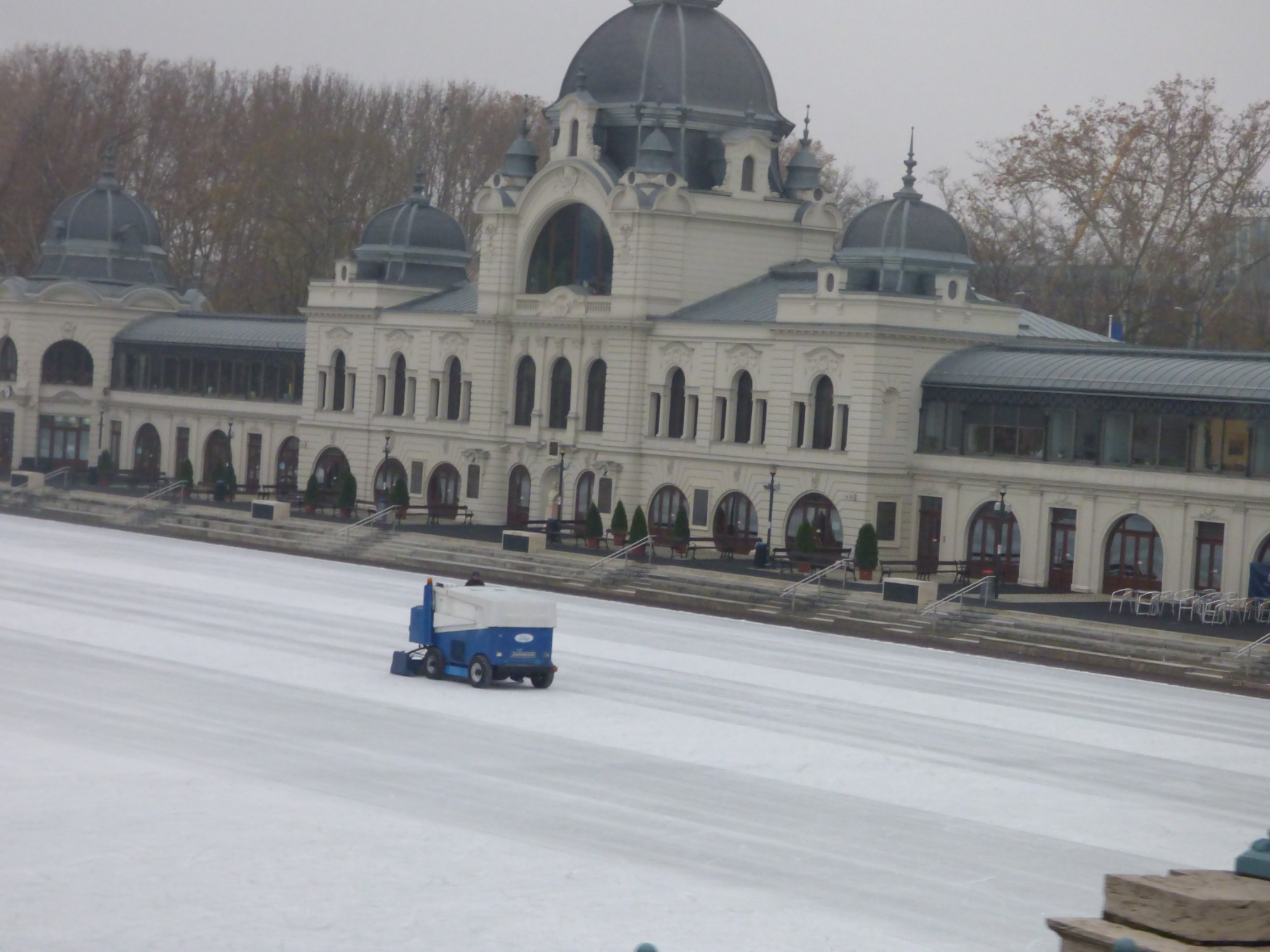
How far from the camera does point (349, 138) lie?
11738 centimetres

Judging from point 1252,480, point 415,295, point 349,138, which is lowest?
point 1252,480

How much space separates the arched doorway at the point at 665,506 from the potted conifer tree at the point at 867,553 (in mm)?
10274

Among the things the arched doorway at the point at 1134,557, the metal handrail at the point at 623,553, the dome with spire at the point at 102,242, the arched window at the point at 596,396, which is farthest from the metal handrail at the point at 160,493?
the arched doorway at the point at 1134,557

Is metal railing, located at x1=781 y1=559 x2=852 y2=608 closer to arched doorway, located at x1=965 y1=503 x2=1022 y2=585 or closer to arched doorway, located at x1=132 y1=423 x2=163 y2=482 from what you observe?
arched doorway, located at x1=965 y1=503 x2=1022 y2=585

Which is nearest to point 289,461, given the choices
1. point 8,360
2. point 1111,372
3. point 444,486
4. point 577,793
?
point 444,486

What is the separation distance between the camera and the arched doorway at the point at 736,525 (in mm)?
65188

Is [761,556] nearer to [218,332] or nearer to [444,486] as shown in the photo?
[444,486]

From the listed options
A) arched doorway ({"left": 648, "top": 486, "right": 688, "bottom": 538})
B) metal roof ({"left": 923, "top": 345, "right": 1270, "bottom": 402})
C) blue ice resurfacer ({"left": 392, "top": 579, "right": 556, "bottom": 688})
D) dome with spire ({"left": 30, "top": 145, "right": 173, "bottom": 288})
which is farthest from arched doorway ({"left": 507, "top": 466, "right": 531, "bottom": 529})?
blue ice resurfacer ({"left": 392, "top": 579, "right": 556, "bottom": 688})

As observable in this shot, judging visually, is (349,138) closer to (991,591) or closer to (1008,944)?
(991,591)

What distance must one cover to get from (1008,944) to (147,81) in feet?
379

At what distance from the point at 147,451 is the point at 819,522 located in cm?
4041

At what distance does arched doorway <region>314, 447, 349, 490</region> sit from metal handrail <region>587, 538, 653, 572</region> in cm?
2119

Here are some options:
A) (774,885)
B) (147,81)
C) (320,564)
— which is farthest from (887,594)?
(147,81)

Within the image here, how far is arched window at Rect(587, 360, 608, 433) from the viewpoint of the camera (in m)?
72.6
